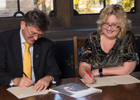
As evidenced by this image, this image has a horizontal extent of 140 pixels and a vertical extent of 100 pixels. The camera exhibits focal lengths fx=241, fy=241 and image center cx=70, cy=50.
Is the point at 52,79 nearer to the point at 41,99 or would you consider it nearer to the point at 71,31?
the point at 41,99

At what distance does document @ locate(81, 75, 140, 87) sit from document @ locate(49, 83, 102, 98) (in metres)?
0.12

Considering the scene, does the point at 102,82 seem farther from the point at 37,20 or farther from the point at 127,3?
the point at 127,3

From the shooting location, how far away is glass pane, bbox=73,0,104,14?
12.5ft

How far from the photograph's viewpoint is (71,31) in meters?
3.56

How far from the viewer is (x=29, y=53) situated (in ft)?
7.75

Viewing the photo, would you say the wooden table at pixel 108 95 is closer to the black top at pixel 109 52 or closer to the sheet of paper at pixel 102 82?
the sheet of paper at pixel 102 82

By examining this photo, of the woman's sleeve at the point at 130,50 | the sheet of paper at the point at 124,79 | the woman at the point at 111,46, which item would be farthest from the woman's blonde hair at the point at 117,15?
the sheet of paper at the point at 124,79

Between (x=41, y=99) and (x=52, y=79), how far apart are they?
420 millimetres

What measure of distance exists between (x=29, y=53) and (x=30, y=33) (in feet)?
0.78

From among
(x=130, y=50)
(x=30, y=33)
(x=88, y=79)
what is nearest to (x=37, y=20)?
(x=30, y=33)

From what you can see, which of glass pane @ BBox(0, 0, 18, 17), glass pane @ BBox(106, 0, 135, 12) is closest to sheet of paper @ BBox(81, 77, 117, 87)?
glass pane @ BBox(0, 0, 18, 17)

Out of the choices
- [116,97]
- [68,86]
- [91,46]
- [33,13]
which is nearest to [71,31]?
[91,46]

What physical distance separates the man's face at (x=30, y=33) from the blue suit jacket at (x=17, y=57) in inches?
5.3

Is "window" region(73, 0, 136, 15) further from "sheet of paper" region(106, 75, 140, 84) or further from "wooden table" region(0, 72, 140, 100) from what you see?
"wooden table" region(0, 72, 140, 100)
